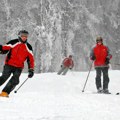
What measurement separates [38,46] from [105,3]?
8.25 m

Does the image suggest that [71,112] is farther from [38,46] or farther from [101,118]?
[38,46]

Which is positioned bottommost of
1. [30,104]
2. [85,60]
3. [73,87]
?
[85,60]

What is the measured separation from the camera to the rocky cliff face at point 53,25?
27.3 metres

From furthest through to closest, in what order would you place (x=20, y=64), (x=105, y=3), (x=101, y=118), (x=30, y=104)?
(x=105, y=3) < (x=20, y=64) < (x=30, y=104) < (x=101, y=118)

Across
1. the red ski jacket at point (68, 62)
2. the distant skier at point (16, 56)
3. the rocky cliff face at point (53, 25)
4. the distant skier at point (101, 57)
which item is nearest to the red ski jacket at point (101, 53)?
the distant skier at point (101, 57)

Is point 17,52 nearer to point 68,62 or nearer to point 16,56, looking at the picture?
point 16,56

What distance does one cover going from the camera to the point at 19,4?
28516mm

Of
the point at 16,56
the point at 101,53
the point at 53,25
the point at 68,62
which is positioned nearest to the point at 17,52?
the point at 16,56

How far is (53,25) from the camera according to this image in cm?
2722

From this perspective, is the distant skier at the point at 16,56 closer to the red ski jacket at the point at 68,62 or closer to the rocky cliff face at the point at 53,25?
the red ski jacket at the point at 68,62

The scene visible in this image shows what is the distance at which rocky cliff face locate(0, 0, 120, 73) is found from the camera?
89.5ft

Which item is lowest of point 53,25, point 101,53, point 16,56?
point 53,25

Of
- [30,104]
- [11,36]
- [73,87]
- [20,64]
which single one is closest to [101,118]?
[30,104]

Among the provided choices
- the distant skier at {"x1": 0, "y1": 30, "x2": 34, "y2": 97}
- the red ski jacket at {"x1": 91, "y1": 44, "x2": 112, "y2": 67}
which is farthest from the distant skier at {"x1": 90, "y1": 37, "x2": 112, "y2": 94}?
the distant skier at {"x1": 0, "y1": 30, "x2": 34, "y2": 97}
